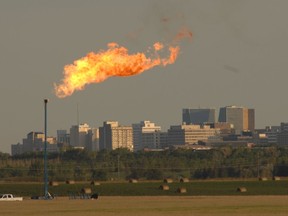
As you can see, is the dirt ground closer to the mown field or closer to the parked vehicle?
the parked vehicle

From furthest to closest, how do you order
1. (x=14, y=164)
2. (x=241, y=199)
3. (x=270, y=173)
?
1. (x=14, y=164)
2. (x=270, y=173)
3. (x=241, y=199)

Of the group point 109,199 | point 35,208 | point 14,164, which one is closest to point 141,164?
point 14,164

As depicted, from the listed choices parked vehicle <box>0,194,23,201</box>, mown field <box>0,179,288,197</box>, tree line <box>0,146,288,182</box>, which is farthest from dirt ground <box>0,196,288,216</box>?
tree line <box>0,146,288,182</box>

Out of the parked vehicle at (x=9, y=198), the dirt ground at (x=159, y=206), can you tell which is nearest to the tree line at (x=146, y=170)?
the parked vehicle at (x=9, y=198)

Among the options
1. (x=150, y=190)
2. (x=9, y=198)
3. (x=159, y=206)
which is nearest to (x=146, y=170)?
(x=150, y=190)

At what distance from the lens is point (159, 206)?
8919 cm

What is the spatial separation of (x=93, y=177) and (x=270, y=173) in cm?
2516

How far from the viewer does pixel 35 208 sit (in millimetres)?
89000

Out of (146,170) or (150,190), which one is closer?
(150,190)

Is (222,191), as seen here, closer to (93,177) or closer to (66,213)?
(66,213)

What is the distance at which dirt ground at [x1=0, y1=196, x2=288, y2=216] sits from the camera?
265 feet

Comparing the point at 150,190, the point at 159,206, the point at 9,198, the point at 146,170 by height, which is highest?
the point at 146,170

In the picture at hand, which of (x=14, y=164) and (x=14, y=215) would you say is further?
(x=14, y=164)

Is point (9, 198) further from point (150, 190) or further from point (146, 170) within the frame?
point (146, 170)
